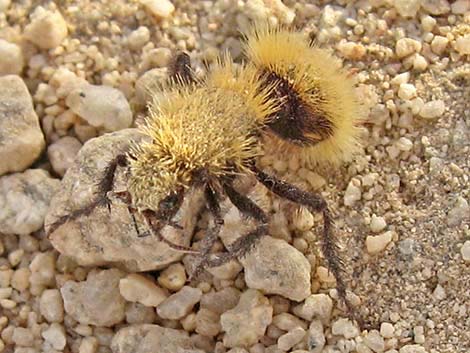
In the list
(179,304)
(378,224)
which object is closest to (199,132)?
(179,304)

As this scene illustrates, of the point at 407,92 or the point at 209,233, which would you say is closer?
the point at 209,233

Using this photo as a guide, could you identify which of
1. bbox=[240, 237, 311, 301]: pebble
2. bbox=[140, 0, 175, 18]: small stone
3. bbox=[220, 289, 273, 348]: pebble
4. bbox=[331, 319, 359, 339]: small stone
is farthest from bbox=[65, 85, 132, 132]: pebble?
bbox=[331, 319, 359, 339]: small stone

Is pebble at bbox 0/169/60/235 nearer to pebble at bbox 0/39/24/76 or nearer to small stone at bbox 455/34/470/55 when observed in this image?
pebble at bbox 0/39/24/76

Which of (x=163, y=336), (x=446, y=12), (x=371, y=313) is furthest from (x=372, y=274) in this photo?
(x=446, y=12)

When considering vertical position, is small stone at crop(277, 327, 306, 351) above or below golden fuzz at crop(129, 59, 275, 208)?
below

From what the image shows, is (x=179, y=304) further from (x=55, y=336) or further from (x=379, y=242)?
(x=379, y=242)
